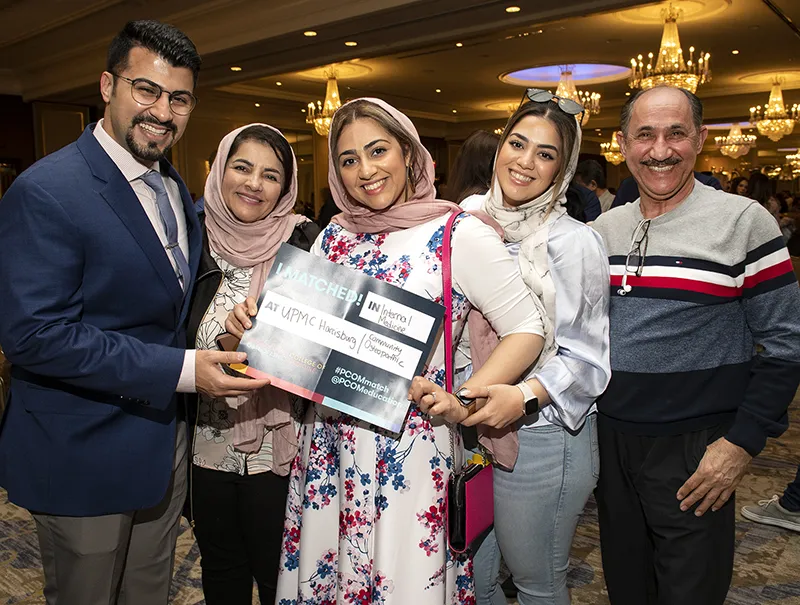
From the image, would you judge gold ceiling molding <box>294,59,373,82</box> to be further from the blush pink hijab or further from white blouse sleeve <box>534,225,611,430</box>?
white blouse sleeve <box>534,225,611,430</box>

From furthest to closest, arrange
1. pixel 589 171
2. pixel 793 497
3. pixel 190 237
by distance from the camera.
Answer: pixel 589 171 → pixel 793 497 → pixel 190 237

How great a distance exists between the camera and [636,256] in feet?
5.75

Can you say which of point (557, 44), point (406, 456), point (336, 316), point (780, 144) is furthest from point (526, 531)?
point (780, 144)

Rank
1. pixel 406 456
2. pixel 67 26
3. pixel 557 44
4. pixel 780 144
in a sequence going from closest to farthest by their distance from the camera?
pixel 406 456 → pixel 67 26 → pixel 557 44 → pixel 780 144

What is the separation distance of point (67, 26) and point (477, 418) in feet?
29.8

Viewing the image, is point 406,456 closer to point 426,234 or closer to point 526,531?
point 526,531

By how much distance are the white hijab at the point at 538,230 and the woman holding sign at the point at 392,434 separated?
0.27 ft

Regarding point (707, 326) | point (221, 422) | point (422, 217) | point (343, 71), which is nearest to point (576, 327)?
point (707, 326)

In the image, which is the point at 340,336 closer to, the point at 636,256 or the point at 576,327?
the point at 576,327

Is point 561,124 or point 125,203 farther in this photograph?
point 561,124

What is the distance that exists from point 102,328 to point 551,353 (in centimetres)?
108

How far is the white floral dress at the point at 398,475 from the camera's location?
155 cm

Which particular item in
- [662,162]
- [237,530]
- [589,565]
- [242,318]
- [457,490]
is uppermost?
[662,162]

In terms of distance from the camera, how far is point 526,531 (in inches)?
66.4
